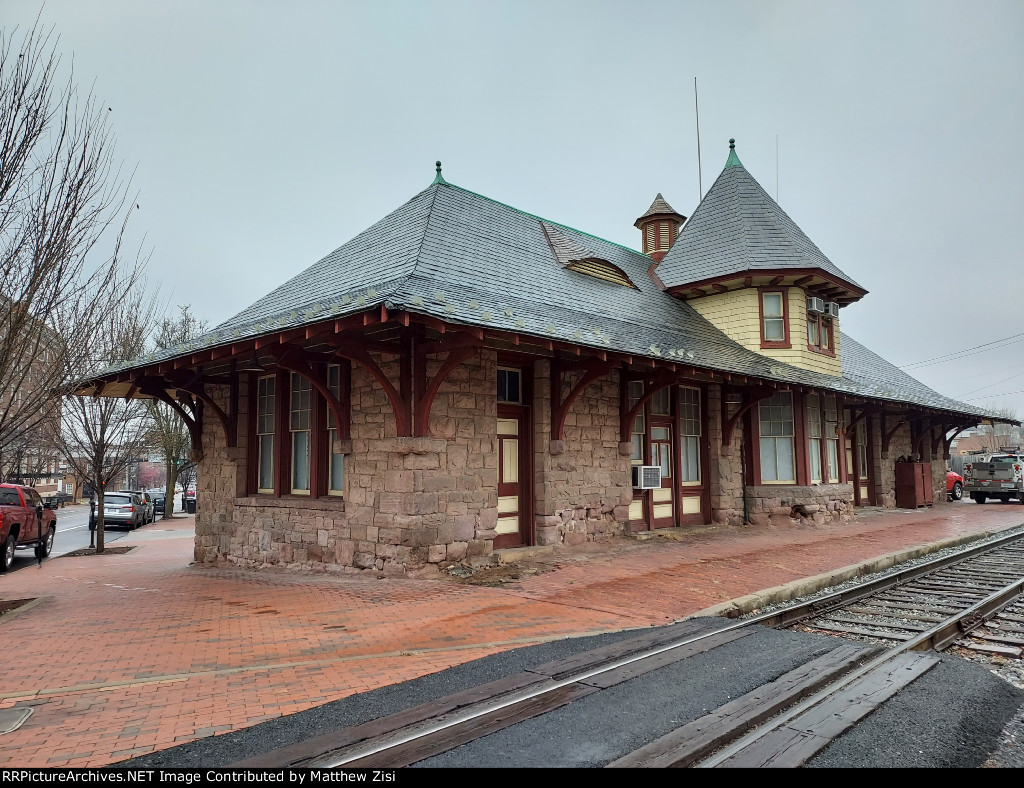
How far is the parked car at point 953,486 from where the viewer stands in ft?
82.3

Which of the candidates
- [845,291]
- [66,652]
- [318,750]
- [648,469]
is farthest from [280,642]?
[845,291]

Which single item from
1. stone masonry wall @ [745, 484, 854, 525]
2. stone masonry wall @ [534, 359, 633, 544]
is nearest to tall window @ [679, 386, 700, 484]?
stone masonry wall @ [745, 484, 854, 525]

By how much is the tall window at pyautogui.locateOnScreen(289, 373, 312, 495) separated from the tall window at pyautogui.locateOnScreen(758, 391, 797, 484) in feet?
32.4

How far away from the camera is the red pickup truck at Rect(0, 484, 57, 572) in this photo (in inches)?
520

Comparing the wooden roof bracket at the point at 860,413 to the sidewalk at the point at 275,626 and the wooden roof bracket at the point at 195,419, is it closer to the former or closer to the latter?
the sidewalk at the point at 275,626

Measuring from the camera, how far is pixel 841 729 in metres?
3.65

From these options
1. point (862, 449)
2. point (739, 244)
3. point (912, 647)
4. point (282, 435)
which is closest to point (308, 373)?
point (282, 435)

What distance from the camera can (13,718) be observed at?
4078mm

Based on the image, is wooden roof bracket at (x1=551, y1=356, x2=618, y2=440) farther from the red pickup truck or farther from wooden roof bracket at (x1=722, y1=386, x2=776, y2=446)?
the red pickup truck

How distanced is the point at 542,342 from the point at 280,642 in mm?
4549

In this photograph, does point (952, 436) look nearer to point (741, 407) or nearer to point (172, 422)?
point (741, 407)

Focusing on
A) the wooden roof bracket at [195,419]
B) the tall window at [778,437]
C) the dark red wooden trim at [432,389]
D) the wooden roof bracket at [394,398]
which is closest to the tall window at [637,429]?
the tall window at [778,437]

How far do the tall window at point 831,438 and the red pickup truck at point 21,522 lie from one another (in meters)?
17.8

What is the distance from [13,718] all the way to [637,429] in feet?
33.0
